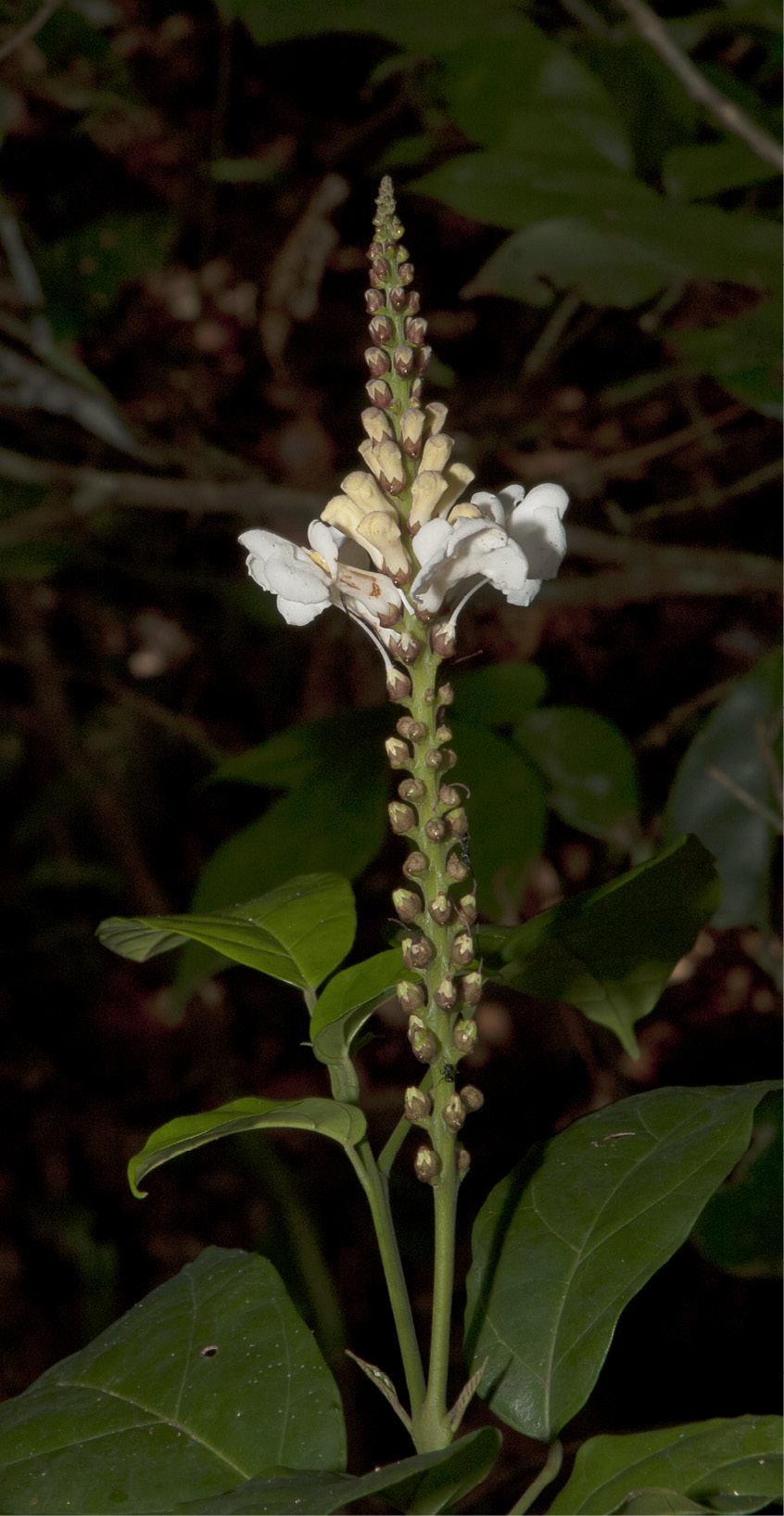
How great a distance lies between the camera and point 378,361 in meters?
0.67

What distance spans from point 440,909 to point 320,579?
0.22 meters

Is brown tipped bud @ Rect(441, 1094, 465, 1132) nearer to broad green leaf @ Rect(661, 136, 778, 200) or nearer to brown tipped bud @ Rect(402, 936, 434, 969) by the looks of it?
brown tipped bud @ Rect(402, 936, 434, 969)

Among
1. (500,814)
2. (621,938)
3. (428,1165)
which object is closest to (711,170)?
(500,814)

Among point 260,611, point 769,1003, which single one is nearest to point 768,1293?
point 769,1003

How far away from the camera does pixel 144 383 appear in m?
2.87

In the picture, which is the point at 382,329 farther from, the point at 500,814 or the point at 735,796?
the point at 735,796

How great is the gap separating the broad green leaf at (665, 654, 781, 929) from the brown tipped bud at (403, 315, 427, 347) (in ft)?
2.83

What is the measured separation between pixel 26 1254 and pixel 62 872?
0.86m

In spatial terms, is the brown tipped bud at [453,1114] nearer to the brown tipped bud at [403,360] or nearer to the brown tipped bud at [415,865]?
the brown tipped bud at [415,865]

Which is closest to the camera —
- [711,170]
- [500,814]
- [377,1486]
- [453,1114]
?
[377,1486]

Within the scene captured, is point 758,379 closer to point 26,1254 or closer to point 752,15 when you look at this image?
point 752,15

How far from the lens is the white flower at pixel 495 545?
25.5 inches

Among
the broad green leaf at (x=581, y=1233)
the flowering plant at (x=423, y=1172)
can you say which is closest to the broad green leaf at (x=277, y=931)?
the flowering plant at (x=423, y=1172)

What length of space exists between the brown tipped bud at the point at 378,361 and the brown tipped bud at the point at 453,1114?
0.43 m
